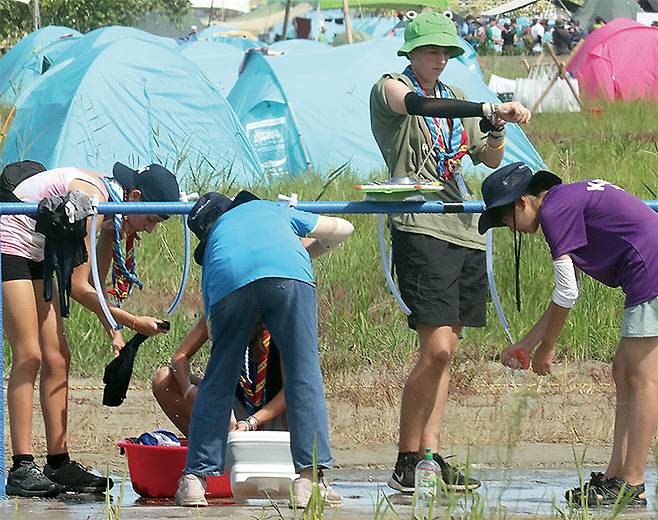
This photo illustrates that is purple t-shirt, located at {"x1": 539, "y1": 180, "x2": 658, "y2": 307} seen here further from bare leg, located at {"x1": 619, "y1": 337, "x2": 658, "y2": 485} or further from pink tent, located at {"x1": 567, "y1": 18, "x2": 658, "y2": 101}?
pink tent, located at {"x1": 567, "y1": 18, "x2": 658, "y2": 101}

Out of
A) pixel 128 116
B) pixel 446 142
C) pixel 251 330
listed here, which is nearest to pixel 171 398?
pixel 251 330

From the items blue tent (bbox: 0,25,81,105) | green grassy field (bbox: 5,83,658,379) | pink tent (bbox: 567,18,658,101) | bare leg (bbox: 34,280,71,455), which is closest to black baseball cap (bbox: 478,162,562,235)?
bare leg (bbox: 34,280,71,455)

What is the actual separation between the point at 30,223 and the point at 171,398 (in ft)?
3.08

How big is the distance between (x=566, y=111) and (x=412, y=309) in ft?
53.9

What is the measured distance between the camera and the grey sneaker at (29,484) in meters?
6.04

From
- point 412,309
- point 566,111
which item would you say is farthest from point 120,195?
point 566,111

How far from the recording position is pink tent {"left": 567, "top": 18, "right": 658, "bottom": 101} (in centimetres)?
2512

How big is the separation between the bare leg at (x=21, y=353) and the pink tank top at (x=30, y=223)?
131mm

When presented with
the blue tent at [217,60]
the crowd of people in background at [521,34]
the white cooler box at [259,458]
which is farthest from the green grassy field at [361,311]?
the crowd of people in background at [521,34]

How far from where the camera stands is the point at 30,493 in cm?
604

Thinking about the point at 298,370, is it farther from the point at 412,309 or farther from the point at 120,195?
the point at 120,195

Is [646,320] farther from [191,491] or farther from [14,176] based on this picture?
[14,176]

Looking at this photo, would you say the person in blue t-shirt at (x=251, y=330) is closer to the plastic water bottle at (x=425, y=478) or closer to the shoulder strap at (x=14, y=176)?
the plastic water bottle at (x=425, y=478)

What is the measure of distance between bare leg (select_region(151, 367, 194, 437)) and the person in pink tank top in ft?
0.93
